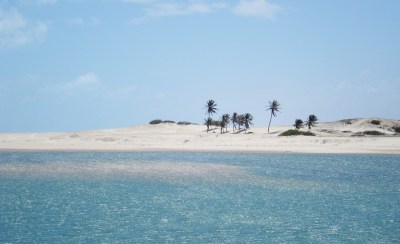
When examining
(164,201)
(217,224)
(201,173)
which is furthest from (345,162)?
(217,224)

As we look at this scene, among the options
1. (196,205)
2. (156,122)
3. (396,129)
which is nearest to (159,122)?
(156,122)

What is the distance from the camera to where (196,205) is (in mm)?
28484

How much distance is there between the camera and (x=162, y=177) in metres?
42.2

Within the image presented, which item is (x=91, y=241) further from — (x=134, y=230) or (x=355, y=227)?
(x=355, y=227)

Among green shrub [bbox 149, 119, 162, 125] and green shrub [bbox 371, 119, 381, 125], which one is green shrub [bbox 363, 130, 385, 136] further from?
green shrub [bbox 149, 119, 162, 125]

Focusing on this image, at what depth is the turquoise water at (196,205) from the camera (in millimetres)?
21406

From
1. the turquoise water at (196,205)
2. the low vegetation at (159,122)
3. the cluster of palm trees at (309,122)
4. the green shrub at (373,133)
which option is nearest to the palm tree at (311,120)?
the cluster of palm trees at (309,122)

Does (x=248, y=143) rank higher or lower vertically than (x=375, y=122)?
lower

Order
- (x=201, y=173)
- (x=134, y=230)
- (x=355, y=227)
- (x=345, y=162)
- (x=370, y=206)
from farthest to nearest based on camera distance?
(x=345, y=162)
(x=201, y=173)
(x=370, y=206)
(x=355, y=227)
(x=134, y=230)

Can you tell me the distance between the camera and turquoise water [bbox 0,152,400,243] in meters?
21.4

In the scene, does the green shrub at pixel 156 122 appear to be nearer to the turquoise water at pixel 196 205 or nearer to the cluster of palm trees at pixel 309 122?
the cluster of palm trees at pixel 309 122

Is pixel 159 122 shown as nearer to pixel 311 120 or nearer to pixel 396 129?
pixel 311 120

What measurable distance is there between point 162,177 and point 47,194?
40.4 ft

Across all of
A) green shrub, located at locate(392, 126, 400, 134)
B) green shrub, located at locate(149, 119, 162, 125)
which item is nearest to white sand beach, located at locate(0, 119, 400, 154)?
green shrub, located at locate(392, 126, 400, 134)
